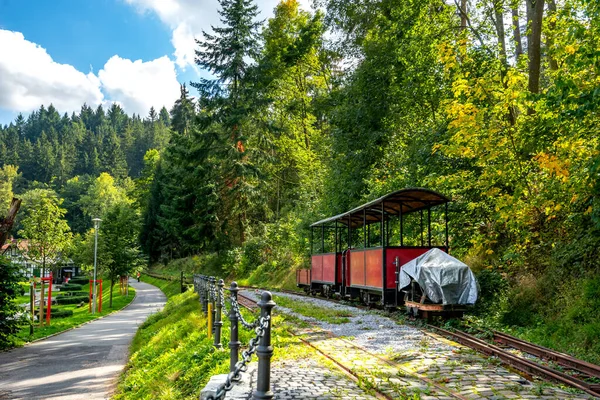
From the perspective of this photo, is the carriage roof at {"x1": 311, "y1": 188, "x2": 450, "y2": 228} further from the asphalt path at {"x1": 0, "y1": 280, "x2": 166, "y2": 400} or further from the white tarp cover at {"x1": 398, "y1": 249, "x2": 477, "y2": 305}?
the asphalt path at {"x1": 0, "y1": 280, "x2": 166, "y2": 400}

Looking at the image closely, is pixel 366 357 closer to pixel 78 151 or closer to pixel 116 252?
pixel 116 252

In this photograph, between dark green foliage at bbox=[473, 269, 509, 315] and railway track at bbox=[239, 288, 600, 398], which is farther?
dark green foliage at bbox=[473, 269, 509, 315]

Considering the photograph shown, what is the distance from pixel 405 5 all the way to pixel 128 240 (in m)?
25.2

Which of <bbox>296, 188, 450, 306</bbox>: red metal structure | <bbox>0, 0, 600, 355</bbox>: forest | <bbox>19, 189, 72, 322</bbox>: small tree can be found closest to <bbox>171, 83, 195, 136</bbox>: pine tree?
<bbox>0, 0, 600, 355</bbox>: forest

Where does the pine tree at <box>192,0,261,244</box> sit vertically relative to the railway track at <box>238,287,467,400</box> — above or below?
above

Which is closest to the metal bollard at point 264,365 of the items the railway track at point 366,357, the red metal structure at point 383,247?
the railway track at point 366,357

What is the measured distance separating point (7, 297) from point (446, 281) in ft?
43.8

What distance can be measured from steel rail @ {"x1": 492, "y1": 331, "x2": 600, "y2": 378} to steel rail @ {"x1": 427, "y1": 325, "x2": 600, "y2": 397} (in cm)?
46

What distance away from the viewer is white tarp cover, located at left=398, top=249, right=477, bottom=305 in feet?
36.7

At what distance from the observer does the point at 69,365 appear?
1379 centimetres

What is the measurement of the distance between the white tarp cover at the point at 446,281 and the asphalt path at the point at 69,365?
7.60 m

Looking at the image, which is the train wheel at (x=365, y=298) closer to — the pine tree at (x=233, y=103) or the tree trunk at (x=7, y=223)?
the tree trunk at (x=7, y=223)

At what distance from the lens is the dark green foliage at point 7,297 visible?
15.6 meters

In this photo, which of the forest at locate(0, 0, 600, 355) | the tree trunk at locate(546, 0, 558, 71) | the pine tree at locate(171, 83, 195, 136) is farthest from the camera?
the pine tree at locate(171, 83, 195, 136)
